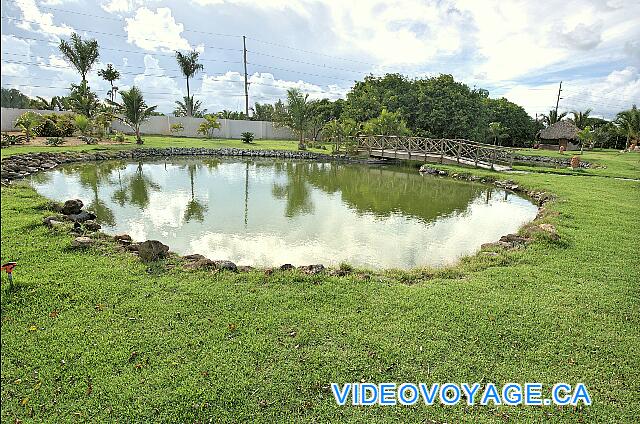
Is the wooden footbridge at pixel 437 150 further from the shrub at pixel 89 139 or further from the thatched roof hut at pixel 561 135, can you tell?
the thatched roof hut at pixel 561 135

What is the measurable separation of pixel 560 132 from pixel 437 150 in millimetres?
21620

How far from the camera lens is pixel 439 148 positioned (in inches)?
873

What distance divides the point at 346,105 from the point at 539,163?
1471 centimetres

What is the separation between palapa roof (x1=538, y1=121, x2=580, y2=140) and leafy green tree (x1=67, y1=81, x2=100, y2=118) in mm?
37543

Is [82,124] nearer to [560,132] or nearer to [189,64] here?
[189,64]

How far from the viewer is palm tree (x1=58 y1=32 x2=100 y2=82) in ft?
87.7

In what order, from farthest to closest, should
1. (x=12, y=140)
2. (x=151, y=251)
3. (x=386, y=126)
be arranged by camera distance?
(x=386, y=126) < (x=12, y=140) < (x=151, y=251)

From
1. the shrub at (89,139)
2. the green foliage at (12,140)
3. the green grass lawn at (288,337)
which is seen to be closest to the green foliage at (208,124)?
the shrub at (89,139)

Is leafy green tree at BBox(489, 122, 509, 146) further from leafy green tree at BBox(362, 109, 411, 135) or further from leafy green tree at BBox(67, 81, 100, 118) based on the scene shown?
leafy green tree at BBox(67, 81, 100, 118)

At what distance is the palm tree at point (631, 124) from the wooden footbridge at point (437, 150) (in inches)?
807

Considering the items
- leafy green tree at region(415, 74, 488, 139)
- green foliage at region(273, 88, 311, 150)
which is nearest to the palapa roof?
leafy green tree at region(415, 74, 488, 139)

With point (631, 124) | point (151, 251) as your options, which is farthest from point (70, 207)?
point (631, 124)

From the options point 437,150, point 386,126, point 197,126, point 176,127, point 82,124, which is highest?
point 386,126

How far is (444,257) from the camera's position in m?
6.66
